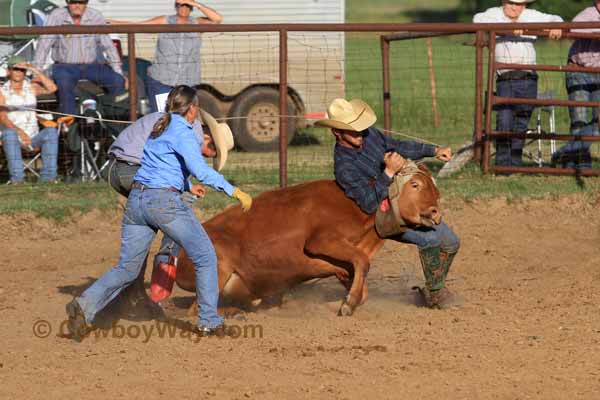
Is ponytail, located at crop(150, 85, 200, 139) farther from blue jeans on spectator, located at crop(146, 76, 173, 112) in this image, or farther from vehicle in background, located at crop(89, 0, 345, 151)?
vehicle in background, located at crop(89, 0, 345, 151)

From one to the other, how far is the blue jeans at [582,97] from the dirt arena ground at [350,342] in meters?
2.23

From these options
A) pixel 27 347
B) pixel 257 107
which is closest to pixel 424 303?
pixel 27 347

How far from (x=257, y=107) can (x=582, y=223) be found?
529 cm

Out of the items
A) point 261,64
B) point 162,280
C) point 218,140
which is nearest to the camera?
point 218,140

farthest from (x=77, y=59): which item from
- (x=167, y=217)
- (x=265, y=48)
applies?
(x=167, y=217)

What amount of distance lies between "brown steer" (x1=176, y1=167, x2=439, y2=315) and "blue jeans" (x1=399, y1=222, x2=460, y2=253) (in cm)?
18

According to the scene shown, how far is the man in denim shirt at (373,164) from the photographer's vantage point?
6.61 metres

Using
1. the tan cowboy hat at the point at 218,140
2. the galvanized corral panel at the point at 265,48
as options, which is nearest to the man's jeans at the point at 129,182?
the tan cowboy hat at the point at 218,140

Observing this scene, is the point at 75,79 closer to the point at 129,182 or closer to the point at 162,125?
the point at 129,182

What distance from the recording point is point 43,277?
8242 mm

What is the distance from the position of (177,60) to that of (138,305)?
4.83 metres

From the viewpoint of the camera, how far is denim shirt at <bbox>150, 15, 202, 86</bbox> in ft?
36.7

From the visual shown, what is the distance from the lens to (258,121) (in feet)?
43.2

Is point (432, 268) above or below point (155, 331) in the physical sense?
above
